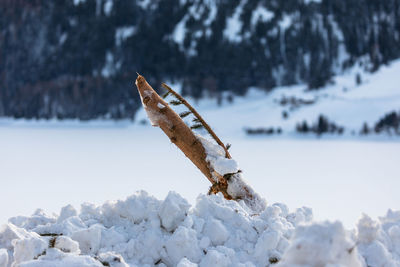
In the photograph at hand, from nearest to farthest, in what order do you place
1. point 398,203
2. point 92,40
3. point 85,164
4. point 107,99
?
point 398,203, point 85,164, point 107,99, point 92,40

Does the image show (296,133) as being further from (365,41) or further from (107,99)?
(107,99)

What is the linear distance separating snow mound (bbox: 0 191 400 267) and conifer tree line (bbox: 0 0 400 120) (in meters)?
29.0

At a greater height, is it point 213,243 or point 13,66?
point 13,66

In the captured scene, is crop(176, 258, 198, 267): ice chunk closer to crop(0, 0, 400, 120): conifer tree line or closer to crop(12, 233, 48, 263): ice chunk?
crop(12, 233, 48, 263): ice chunk

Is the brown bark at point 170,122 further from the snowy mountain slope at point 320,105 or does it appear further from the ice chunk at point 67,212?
the snowy mountain slope at point 320,105

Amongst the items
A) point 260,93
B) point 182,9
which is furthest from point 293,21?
point 182,9

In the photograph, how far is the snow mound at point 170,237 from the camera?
82.2 inches

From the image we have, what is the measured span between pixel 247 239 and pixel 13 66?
145 feet

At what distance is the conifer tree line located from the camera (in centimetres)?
3444

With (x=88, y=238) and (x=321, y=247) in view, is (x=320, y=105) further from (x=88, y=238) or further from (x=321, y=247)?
(x=321, y=247)

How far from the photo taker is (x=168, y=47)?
128 feet

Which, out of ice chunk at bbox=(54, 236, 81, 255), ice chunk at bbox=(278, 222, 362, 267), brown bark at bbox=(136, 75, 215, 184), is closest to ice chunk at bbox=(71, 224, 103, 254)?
ice chunk at bbox=(54, 236, 81, 255)

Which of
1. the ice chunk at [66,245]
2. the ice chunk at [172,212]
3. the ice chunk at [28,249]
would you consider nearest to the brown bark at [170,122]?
the ice chunk at [172,212]

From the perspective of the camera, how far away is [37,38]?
42.5 metres
